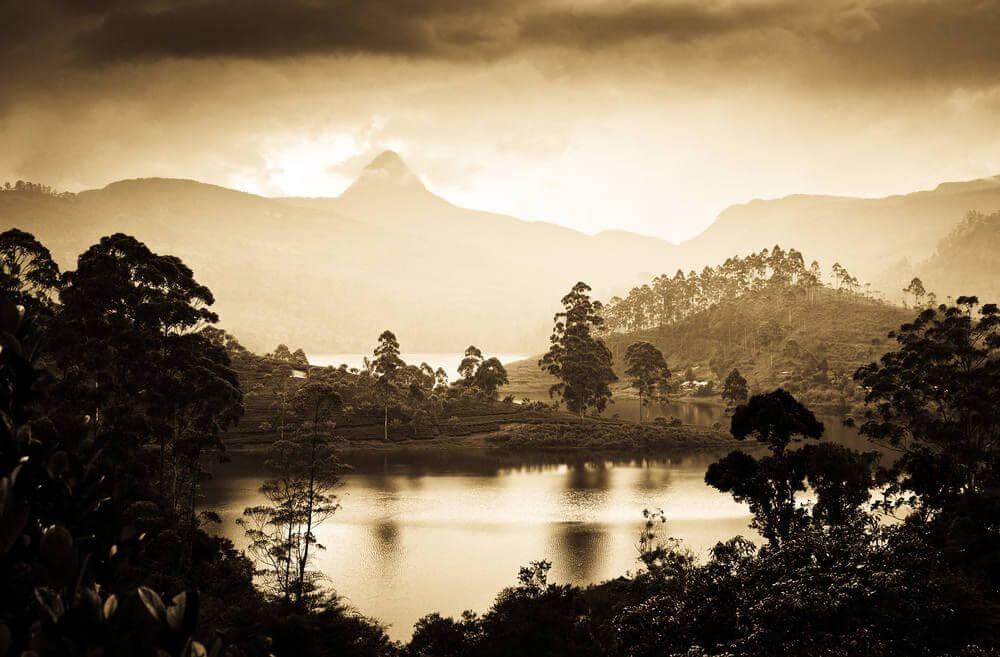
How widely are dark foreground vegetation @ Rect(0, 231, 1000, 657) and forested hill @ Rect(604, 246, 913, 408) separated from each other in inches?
3674

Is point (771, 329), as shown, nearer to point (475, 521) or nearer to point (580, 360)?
point (580, 360)

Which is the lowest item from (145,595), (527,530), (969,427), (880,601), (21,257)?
(527,530)

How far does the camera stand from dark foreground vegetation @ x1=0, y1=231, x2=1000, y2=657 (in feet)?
14.4

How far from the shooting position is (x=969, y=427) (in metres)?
37.8

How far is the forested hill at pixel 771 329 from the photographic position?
5477 inches

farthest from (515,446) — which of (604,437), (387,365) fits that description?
(387,365)

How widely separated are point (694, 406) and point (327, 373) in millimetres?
64111

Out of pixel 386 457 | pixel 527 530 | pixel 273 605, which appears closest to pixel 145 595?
pixel 273 605

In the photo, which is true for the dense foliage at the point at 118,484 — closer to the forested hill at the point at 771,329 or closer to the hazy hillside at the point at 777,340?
the hazy hillside at the point at 777,340

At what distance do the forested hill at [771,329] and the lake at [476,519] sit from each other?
6982 cm

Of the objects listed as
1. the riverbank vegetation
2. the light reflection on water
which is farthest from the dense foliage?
the riverbank vegetation

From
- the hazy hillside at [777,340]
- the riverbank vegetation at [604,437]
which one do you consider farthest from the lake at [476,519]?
the hazy hillside at [777,340]

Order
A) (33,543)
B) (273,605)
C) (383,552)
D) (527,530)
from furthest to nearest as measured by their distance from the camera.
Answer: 1. (527,530)
2. (383,552)
3. (273,605)
4. (33,543)

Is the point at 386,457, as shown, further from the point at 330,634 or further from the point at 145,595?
the point at 145,595
